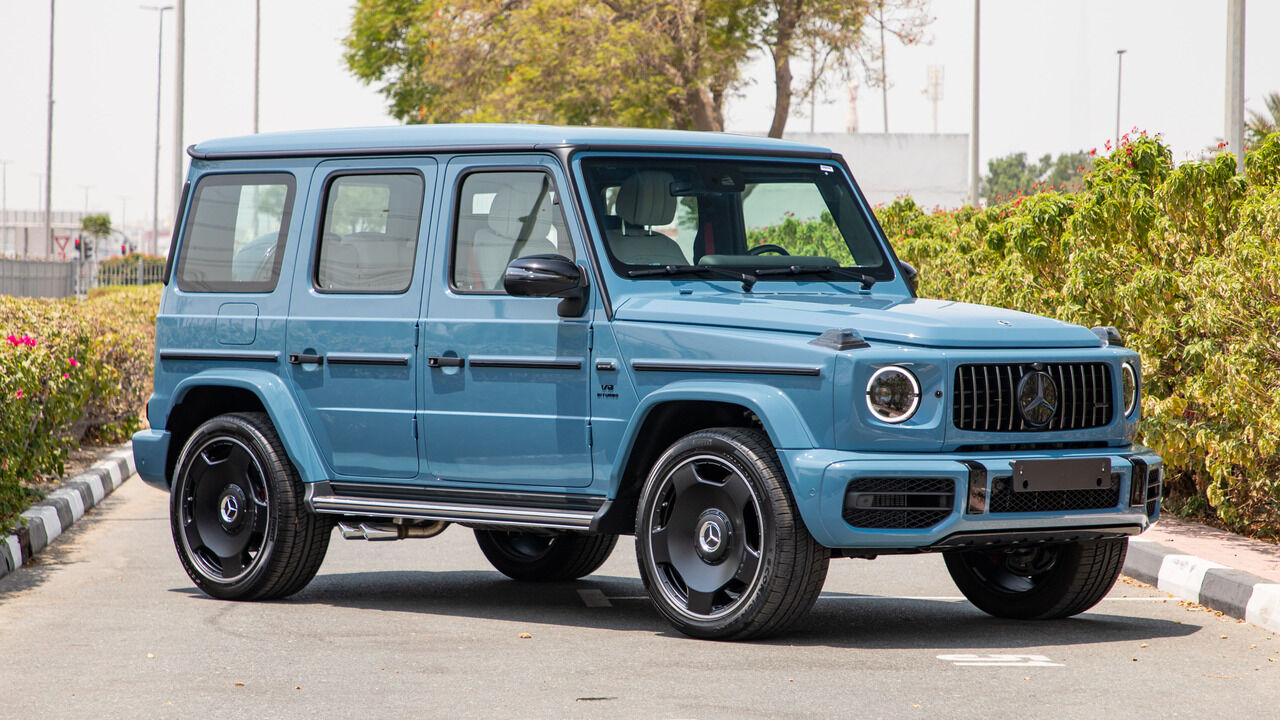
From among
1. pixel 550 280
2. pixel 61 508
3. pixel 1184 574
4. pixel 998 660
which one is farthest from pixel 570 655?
pixel 61 508

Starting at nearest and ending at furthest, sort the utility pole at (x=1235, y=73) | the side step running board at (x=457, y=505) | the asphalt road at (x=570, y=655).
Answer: the asphalt road at (x=570, y=655) < the side step running board at (x=457, y=505) < the utility pole at (x=1235, y=73)

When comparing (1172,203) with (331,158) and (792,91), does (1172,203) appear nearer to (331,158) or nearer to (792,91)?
(331,158)

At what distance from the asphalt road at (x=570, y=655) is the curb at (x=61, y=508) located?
279 mm

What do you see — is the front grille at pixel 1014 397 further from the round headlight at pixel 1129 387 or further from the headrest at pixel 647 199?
the headrest at pixel 647 199

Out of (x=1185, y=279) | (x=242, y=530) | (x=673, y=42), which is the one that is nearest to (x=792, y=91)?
(x=673, y=42)

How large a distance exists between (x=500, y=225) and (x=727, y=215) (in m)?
0.99

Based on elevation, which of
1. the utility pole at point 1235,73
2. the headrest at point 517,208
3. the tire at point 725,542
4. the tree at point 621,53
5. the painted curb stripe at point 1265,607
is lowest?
the painted curb stripe at point 1265,607

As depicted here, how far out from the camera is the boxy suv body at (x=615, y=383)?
6363mm

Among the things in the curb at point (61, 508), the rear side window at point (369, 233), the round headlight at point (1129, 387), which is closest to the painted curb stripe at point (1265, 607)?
the round headlight at point (1129, 387)

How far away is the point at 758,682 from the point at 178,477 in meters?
3.69

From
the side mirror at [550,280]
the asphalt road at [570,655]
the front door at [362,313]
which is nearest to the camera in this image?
the asphalt road at [570,655]

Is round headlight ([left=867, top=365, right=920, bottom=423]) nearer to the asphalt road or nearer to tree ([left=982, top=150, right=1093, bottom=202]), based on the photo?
the asphalt road

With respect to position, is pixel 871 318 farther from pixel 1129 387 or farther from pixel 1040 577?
pixel 1040 577

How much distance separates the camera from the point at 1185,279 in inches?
380
